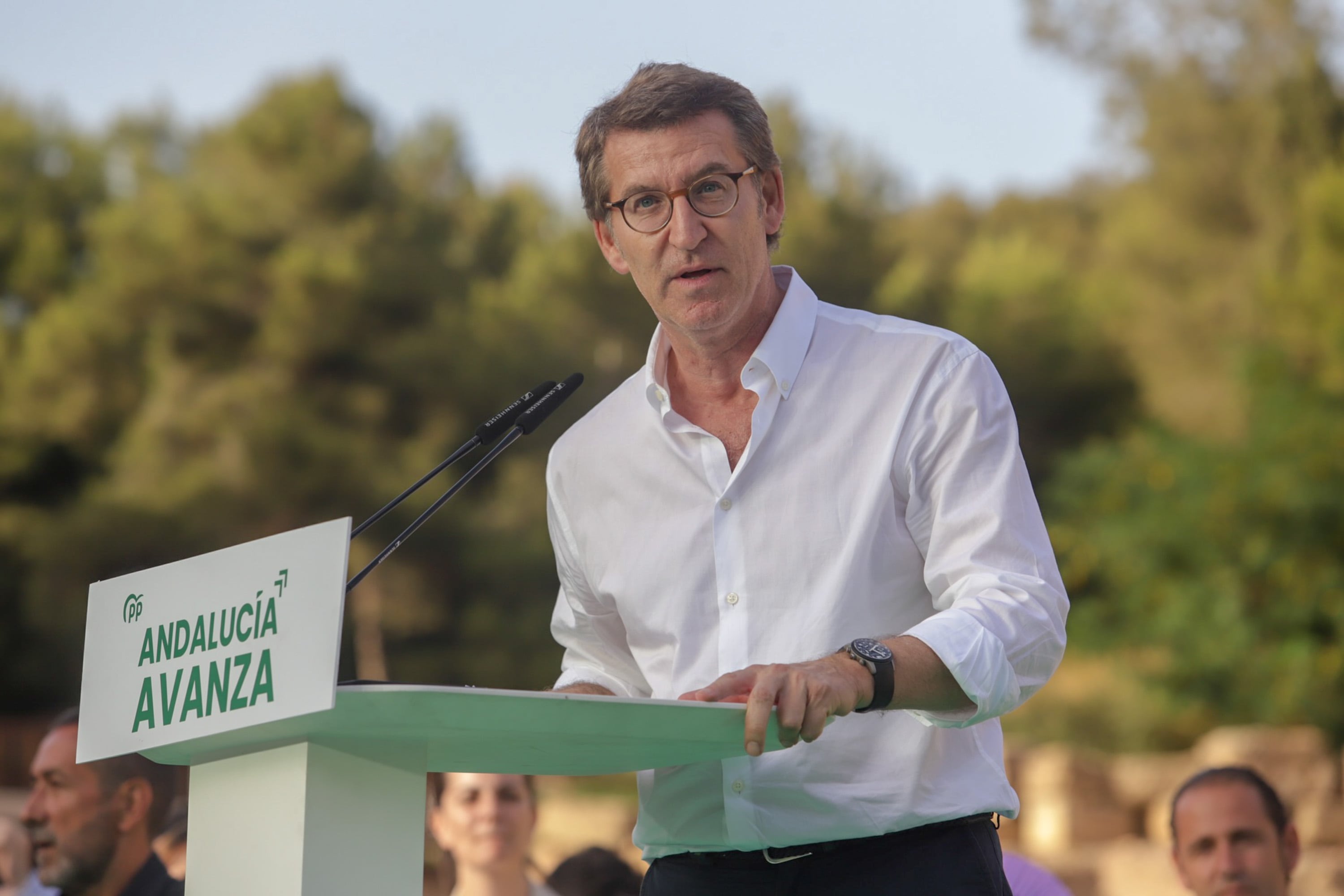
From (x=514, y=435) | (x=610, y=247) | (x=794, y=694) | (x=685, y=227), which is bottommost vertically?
(x=794, y=694)

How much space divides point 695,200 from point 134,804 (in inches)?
98.7

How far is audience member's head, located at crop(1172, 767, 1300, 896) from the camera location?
11.8 feet

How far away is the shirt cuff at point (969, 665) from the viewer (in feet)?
5.25

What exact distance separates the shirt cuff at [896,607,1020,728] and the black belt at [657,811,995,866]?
0.19 metres

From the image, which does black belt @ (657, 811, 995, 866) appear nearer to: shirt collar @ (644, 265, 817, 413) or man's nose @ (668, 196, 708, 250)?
shirt collar @ (644, 265, 817, 413)

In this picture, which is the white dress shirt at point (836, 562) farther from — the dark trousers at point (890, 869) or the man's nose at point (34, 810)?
the man's nose at point (34, 810)

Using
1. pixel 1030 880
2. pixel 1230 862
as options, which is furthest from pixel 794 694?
pixel 1230 862

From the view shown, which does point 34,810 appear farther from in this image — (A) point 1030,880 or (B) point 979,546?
(B) point 979,546

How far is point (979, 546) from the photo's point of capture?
69.2 inches

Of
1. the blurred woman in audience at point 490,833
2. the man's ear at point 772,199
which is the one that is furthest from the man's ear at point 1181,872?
the man's ear at point 772,199

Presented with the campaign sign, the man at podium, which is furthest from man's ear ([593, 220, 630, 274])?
the campaign sign

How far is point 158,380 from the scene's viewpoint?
62.7 feet

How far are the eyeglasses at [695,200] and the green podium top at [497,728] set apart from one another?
0.74 meters

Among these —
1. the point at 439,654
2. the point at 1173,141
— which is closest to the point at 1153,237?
the point at 1173,141
